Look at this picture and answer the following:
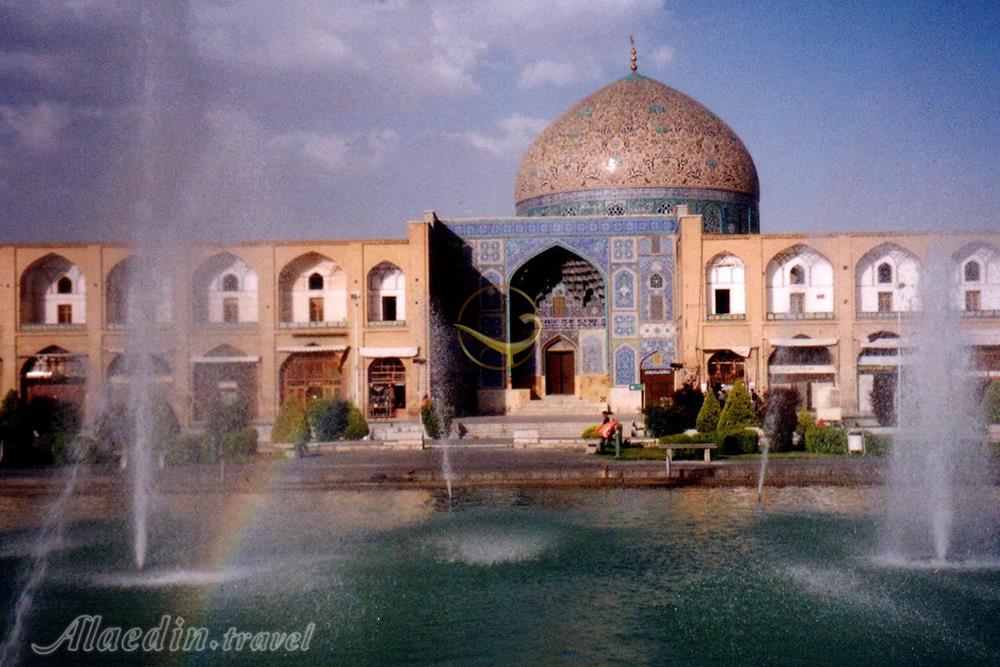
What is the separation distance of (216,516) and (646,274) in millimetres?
17445

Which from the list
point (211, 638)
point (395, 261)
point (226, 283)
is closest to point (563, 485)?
point (211, 638)

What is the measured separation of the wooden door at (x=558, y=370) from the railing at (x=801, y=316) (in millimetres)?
5195

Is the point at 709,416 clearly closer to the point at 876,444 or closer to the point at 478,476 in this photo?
the point at 876,444

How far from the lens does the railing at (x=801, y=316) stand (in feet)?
83.4

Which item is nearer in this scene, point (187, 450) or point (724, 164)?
point (187, 450)

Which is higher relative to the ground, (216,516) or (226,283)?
(226,283)

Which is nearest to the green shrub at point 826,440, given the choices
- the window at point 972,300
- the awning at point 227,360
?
the window at point 972,300

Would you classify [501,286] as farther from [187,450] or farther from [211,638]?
[211,638]

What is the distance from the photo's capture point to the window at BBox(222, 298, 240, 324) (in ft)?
85.4

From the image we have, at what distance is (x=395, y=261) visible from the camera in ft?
83.8

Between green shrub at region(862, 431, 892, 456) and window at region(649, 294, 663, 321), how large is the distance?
450 inches

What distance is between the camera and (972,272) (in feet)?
83.8

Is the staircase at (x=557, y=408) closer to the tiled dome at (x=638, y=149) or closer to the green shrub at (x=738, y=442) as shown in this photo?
the tiled dome at (x=638, y=149)

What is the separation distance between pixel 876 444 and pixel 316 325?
13.7 meters
